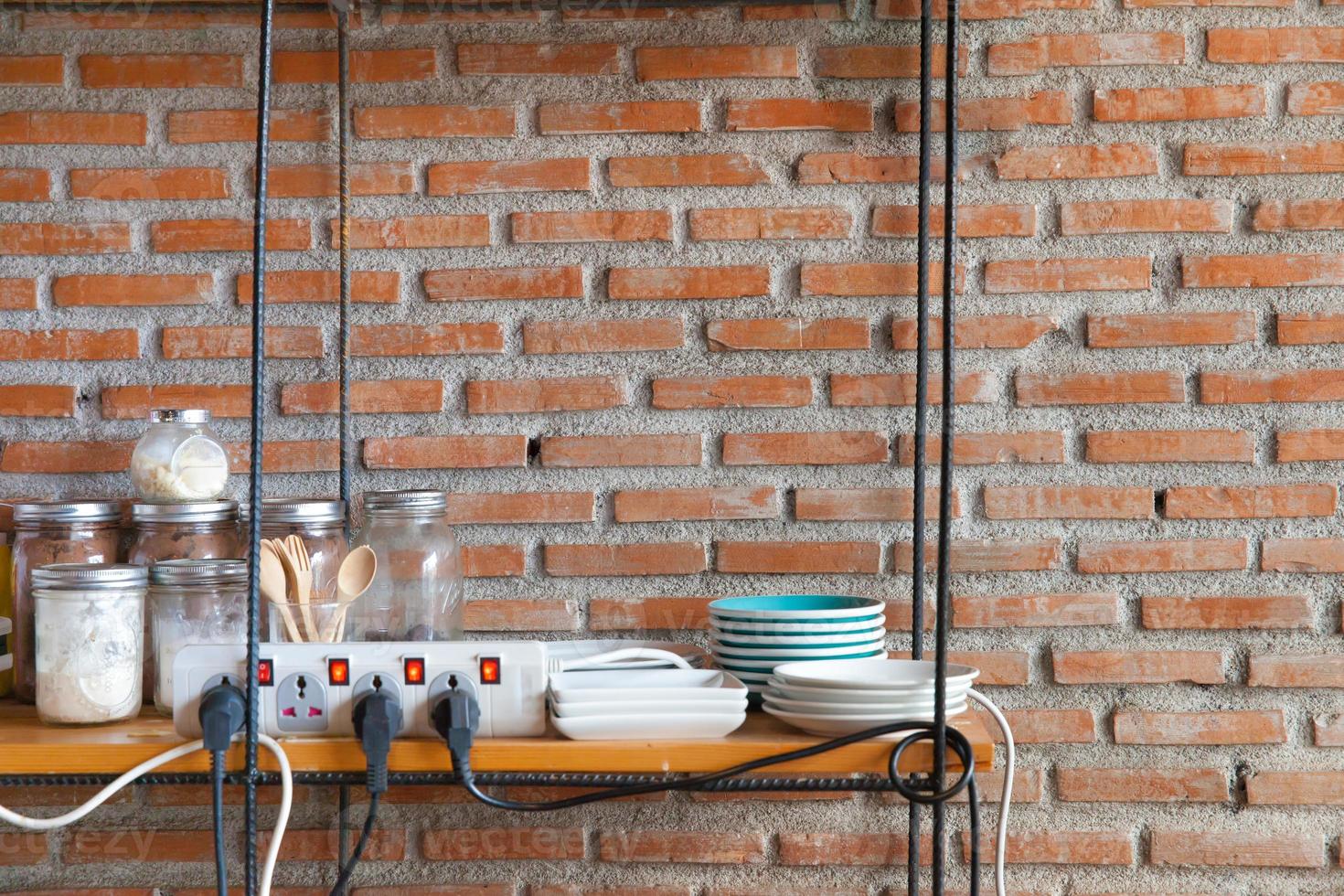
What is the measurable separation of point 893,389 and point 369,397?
0.67m

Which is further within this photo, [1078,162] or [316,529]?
[1078,162]

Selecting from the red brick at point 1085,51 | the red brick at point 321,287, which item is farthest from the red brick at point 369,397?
the red brick at point 1085,51

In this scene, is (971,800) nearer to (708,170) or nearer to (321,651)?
(321,651)

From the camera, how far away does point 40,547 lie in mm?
1347

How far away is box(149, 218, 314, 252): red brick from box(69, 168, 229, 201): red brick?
3 cm

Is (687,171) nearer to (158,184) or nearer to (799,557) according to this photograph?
(799,557)

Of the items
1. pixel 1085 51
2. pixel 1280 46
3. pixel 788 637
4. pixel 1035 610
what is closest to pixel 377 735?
pixel 788 637

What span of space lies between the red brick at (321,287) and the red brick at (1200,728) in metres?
1.07

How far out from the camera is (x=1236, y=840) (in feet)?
4.74

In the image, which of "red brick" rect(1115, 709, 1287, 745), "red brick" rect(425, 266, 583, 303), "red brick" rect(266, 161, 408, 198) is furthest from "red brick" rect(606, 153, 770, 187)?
"red brick" rect(1115, 709, 1287, 745)

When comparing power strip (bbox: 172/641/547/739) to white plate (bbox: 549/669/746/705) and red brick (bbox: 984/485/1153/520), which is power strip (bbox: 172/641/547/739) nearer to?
white plate (bbox: 549/669/746/705)

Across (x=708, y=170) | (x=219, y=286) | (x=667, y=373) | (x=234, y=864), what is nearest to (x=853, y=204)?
(x=708, y=170)

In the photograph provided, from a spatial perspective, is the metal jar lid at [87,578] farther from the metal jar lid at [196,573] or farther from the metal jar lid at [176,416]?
the metal jar lid at [176,416]

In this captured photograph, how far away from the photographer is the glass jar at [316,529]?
133 cm
